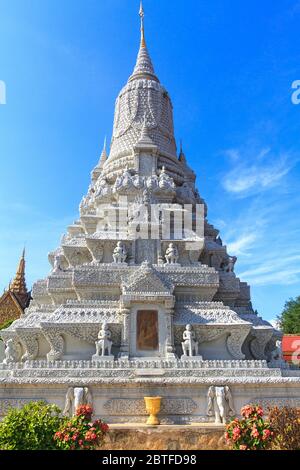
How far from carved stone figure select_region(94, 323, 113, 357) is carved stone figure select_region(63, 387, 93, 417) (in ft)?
5.47

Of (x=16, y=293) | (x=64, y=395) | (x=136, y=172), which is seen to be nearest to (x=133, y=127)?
(x=136, y=172)

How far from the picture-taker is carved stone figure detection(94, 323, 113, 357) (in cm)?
1393

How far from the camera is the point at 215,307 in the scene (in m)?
15.9

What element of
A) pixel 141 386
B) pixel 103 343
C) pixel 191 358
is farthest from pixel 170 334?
pixel 103 343

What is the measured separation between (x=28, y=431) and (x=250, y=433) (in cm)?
472

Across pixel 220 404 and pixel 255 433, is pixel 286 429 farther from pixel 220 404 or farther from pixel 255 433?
pixel 220 404

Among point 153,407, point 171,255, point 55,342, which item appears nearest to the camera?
point 153,407

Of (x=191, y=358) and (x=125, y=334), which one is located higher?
(x=125, y=334)

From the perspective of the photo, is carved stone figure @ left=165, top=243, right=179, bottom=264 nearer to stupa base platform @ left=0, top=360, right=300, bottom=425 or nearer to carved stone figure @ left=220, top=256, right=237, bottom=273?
carved stone figure @ left=220, top=256, right=237, bottom=273

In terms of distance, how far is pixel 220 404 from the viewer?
1231 cm

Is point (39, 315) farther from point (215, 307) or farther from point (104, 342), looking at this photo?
point (215, 307)

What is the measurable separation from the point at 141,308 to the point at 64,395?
461 cm

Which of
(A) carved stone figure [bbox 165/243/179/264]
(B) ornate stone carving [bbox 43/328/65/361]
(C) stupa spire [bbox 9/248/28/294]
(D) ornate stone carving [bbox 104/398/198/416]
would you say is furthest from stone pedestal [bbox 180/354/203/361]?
(C) stupa spire [bbox 9/248/28/294]
